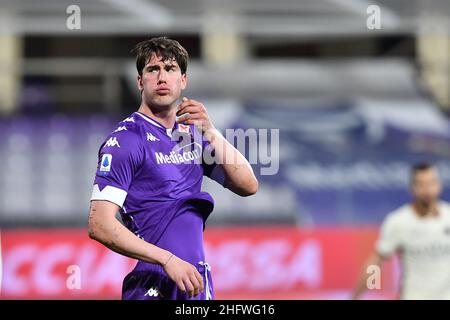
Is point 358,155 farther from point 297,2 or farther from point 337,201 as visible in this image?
point 297,2

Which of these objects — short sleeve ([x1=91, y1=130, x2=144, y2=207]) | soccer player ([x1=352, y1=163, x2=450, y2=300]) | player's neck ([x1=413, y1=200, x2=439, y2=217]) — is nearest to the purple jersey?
short sleeve ([x1=91, y1=130, x2=144, y2=207])

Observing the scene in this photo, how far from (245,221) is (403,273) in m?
7.16

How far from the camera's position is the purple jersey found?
18.3ft

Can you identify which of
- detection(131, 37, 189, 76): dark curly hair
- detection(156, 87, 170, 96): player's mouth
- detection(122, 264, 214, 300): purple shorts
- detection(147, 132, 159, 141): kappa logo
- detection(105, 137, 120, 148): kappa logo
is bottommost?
detection(122, 264, 214, 300): purple shorts

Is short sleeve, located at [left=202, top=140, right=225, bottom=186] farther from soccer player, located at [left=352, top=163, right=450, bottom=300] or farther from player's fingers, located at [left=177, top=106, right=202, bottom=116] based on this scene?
soccer player, located at [left=352, top=163, right=450, bottom=300]

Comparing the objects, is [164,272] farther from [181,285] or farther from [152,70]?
[152,70]

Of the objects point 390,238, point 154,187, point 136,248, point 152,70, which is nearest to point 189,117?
point 152,70

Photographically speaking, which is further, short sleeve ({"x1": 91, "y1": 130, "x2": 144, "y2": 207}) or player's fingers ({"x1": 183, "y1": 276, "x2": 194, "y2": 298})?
short sleeve ({"x1": 91, "y1": 130, "x2": 144, "y2": 207})

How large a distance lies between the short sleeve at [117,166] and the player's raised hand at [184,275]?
45 centimetres

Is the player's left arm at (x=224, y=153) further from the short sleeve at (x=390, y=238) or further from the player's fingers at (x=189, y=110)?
the short sleeve at (x=390, y=238)

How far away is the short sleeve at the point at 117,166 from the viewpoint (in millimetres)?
5500

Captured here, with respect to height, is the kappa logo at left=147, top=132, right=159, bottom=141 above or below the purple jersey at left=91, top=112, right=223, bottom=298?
above

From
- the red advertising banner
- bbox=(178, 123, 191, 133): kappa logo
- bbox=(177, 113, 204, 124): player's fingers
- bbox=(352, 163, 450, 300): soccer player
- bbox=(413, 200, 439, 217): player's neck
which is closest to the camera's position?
bbox=(177, 113, 204, 124): player's fingers
